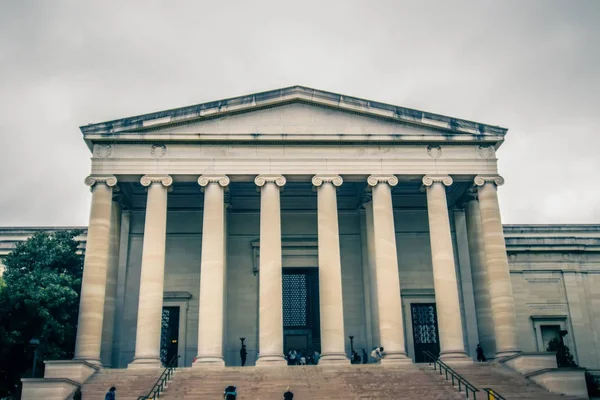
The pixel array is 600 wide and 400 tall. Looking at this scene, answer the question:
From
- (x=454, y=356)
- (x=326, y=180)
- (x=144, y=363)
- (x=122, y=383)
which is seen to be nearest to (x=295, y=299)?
(x=326, y=180)

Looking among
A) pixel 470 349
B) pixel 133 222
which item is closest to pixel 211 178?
pixel 133 222

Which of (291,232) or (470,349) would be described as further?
(291,232)

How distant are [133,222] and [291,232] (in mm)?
9074

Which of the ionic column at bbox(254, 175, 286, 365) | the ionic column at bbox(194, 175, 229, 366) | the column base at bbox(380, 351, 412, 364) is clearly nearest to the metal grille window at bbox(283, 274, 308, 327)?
the ionic column at bbox(254, 175, 286, 365)

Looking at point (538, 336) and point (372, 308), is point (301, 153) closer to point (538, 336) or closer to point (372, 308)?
point (372, 308)

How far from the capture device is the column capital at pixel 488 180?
1305 inches

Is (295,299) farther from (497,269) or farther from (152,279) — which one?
(497,269)

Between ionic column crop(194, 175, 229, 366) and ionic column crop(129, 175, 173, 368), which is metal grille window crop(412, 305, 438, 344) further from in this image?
ionic column crop(129, 175, 173, 368)

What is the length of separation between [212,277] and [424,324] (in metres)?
13.0

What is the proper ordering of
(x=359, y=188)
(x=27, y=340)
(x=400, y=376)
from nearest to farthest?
(x=400, y=376), (x=27, y=340), (x=359, y=188)

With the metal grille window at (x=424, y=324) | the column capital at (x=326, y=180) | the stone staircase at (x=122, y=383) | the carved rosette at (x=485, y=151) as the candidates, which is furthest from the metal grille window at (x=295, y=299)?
the carved rosette at (x=485, y=151)

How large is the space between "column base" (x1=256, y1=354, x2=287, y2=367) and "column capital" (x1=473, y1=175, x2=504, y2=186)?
1340 cm

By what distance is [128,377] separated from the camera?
2727cm

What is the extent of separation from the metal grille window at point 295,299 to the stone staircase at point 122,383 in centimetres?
1032
